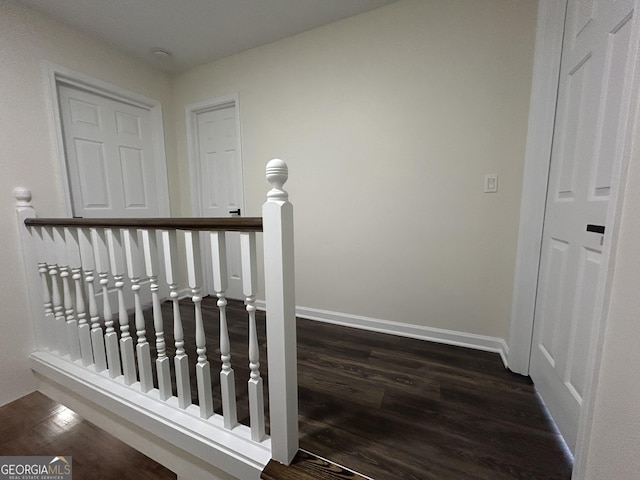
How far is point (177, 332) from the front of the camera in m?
1.11

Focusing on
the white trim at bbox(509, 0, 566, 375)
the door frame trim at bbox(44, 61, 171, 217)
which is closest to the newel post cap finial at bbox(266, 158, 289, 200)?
the white trim at bbox(509, 0, 566, 375)

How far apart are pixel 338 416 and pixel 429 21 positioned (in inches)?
94.9

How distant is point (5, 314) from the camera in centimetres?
164

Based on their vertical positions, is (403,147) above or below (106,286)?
above

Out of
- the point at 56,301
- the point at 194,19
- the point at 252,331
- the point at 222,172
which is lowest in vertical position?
the point at 56,301

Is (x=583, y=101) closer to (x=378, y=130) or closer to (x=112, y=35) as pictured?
(x=378, y=130)

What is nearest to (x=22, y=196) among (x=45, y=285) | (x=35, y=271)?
(x=35, y=271)

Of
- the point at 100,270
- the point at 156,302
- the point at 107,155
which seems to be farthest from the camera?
the point at 107,155

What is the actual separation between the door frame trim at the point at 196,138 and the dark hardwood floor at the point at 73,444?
1.90 m

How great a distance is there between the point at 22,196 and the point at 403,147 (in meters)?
2.58

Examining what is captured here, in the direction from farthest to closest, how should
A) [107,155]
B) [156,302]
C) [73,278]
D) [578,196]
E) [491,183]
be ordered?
[107,155], [491,183], [73,278], [156,302], [578,196]

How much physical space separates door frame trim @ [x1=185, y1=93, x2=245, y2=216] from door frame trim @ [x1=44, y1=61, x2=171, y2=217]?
9.9 inches

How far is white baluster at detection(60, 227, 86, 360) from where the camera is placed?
1.44 meters

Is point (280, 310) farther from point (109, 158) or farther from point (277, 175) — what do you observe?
point (109, 158)
